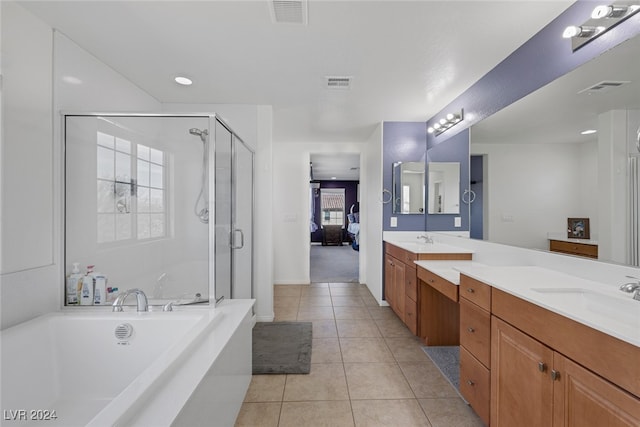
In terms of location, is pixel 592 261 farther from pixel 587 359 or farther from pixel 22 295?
pixel 22 295

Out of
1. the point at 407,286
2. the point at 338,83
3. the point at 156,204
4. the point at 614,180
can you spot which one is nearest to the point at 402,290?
the point at 407,286

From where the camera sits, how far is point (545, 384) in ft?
3.67

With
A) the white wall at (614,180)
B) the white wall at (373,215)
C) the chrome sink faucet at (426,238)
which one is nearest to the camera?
the white wall at (614,180)

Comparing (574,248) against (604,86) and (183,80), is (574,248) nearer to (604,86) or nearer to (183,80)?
(604,86)

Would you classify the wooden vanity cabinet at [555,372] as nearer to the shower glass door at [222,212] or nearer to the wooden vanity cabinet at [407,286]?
the wooden vanity cabinet at [407,286]

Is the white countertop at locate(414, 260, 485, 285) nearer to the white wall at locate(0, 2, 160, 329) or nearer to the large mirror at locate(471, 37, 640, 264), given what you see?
the large mirror at locate(471, 37, 640, 264)

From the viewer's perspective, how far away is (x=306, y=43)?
192cm

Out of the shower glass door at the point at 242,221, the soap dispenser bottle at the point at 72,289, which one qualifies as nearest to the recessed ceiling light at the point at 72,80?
the shower glass door at the point at 242,221

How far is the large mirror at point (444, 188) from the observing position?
2.97 m

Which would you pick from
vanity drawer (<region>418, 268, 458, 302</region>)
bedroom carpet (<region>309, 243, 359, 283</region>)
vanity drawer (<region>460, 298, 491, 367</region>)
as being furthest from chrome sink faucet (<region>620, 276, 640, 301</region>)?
bedroom carpet (<region>309, 243, 359, 283</region>)

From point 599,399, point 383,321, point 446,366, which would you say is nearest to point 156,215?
point 383,321

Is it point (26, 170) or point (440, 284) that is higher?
point (26, 170)

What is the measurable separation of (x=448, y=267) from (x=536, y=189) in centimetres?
87

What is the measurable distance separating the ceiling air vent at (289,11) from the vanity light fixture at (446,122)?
183cm
